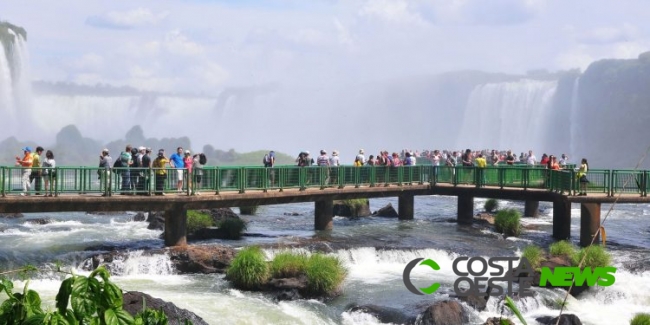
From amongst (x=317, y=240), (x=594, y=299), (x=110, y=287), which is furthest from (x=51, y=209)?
(x=110, y=287)

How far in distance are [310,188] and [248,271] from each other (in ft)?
33.1

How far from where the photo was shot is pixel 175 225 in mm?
22656

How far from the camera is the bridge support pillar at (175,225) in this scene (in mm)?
22625

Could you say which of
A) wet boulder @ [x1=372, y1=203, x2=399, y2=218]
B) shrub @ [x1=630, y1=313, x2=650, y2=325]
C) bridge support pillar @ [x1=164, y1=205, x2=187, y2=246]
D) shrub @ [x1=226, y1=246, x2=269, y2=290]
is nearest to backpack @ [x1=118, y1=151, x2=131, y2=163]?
bridge support pillar @ [x1=164, y1=205, x2=187, y2=246]

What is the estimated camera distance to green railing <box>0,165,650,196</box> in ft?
70.2

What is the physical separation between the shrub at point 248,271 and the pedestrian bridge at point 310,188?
4308 mm

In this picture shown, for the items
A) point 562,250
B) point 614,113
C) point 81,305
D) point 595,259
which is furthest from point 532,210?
point 614,113

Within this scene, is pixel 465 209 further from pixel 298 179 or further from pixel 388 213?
pixel 298 179

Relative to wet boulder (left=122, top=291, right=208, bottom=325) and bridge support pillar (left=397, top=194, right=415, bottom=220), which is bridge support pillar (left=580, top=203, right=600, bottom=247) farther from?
wet boulder (left=122, top=291, right=208, bottom=325)

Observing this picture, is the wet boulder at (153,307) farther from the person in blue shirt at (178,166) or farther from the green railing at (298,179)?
the person in blue shirt at (178,166)

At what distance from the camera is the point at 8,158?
478 feet

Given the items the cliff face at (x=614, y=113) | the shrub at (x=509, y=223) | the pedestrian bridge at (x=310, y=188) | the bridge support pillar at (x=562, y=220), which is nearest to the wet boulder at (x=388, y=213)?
the pedestrian bridge at (x=310, y=188)

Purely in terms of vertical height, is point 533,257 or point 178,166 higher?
point 178,166

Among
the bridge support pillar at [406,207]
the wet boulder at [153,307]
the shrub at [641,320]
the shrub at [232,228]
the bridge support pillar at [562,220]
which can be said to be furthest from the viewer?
the bridge support pillar at [406,207]
